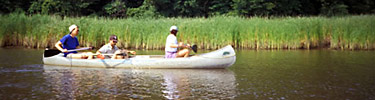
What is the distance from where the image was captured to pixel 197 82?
26.6 ft

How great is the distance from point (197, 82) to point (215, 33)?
8.58 m

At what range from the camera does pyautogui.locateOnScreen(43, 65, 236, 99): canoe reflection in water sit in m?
6.78

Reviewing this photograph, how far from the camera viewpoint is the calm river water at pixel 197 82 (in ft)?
22.2

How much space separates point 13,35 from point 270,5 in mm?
14524

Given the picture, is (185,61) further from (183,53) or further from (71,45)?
(71,45)

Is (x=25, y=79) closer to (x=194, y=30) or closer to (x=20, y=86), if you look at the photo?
(x=20, y=86)

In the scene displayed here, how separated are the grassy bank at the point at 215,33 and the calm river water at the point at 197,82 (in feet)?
16.7

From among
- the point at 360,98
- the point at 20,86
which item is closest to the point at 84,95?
the point at 20,86

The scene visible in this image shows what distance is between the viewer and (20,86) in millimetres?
7516

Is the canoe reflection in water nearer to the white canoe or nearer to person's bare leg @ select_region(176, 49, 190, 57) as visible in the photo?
the white canoe

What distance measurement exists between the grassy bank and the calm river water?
16.7ft

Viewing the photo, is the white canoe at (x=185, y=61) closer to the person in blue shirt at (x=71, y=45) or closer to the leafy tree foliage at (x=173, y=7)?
the person in blue shirt at (x=71, y=45)

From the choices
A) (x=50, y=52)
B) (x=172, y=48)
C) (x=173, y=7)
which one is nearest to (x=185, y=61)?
(x=172, y=48)


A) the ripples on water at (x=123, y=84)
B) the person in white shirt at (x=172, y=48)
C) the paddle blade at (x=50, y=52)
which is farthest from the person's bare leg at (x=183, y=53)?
the paddle blade at (x=50, y=52)
